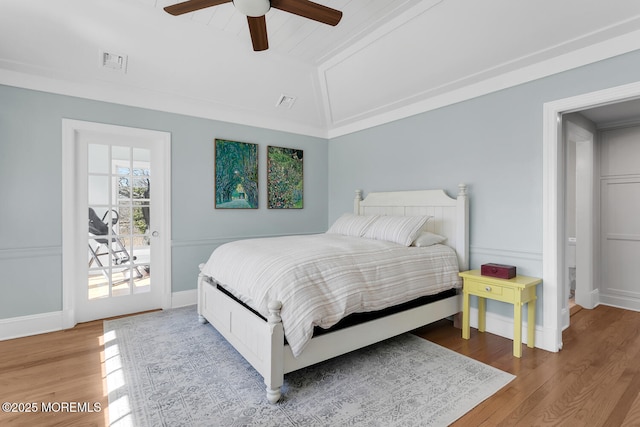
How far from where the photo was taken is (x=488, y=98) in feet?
10.2

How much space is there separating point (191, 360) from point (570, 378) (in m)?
2.81

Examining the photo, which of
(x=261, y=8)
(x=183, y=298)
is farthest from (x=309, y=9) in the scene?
(x=183, y=298)

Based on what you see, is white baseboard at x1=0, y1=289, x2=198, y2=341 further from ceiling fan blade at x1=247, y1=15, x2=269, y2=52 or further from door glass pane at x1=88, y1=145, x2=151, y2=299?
ceiling fan blade at x1=247, y1=15, x2=269, y2=52

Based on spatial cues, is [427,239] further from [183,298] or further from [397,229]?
[183,298]

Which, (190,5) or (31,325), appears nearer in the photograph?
(190,5)

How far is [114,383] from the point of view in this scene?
7.09 ft

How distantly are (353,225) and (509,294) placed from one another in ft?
5.67

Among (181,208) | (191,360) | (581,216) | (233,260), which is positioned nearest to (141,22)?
(181,208)

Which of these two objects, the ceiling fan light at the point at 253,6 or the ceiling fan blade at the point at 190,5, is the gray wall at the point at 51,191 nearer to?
the ceiling fan blade at the point at 190,5

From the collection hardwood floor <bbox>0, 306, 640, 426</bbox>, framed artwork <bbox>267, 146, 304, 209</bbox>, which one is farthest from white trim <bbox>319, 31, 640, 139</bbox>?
hardwood floor <bbox>0, 306, 640, 426</bbox>

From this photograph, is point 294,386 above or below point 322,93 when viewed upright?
below

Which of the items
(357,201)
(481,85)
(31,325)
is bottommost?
(31,325)

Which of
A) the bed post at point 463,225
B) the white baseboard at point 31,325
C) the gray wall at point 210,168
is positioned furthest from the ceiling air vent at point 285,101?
the white baseboard at point 31,325

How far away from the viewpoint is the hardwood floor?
1819 millimetres
